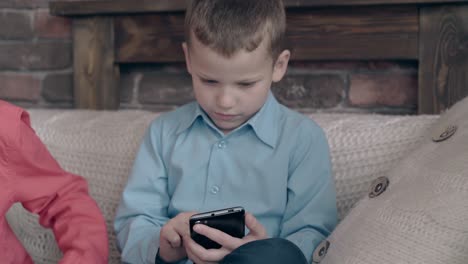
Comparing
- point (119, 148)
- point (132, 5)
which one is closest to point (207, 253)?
point (119, 148)

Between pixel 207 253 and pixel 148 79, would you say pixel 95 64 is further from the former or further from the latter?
pixel 207 253

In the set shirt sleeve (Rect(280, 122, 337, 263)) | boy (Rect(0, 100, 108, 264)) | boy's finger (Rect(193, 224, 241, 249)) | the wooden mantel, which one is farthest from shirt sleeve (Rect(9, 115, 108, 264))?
the wooden mantel

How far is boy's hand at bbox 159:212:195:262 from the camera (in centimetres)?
103

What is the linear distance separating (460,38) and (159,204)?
71cm

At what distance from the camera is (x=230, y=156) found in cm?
116

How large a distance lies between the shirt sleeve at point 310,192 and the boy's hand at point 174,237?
171 millimetres

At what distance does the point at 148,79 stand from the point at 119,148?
37 centimetres

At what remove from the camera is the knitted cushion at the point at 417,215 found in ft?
2.71

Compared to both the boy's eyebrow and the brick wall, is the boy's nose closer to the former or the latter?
the boy's eyebrow

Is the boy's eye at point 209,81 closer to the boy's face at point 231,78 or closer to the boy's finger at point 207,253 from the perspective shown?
the boy's face at point 231,78

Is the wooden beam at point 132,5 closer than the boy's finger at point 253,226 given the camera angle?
No

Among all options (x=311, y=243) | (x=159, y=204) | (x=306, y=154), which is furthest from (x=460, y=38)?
(x=159, y=204)

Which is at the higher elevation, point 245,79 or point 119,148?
point 245,79

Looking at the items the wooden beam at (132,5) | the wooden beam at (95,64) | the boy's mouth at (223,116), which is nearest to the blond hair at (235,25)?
the boy's mouth at (223,116)
